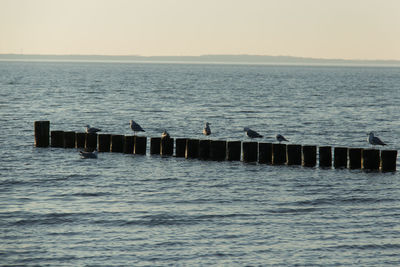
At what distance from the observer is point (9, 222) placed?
15711mm

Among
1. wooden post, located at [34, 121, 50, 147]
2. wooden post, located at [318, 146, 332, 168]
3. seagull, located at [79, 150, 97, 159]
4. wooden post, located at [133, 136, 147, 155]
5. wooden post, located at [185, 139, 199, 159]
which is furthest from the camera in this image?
wooden post, located at [34, 121, 50, 147]

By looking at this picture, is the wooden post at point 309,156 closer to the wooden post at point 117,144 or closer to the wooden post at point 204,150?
the wooden post at point 204,150

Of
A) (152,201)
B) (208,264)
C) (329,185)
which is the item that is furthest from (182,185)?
(208,264)

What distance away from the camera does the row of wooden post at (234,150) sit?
23.7 metres

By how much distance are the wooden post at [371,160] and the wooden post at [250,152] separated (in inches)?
163

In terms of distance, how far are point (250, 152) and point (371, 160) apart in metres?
4.59

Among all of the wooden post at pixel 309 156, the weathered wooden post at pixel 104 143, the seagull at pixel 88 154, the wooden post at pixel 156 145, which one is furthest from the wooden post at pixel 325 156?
the weathered wooden post at pixel 104 143

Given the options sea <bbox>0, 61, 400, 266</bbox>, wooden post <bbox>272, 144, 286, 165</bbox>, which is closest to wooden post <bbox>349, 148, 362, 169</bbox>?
sea <bbox>0, 61, 400, 266</bbox>

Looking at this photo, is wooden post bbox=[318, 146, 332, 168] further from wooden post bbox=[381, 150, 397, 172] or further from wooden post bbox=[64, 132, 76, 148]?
wooden post bbox=[64, 132, 76, 148]

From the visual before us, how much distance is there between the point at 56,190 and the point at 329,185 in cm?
883

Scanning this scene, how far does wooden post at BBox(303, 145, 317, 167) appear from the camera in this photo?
24417mm

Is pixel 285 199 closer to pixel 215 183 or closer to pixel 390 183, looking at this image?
pixel 215 183

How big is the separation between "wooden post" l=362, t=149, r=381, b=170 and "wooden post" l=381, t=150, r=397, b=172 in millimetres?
194

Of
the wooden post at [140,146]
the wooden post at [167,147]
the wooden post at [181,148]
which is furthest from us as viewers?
the wooden post at [140,146]
